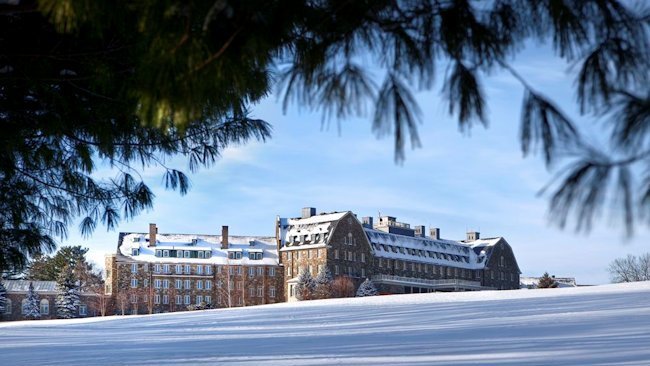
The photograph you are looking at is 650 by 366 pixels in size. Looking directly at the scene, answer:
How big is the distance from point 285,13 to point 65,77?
3.11 meters

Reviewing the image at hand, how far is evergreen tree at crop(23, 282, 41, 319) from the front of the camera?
7031cm

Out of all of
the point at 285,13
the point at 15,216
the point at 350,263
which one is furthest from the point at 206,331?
the point at 350,263

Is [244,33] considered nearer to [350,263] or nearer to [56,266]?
[350,263]

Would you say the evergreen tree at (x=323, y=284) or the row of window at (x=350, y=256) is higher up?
the row of window at (x=350, y=256)

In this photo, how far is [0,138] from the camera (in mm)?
6797

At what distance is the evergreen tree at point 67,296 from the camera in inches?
2724

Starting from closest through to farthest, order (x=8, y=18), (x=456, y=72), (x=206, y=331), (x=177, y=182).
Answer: (x=456, y=72), (x=8, y=18), (x=177, y=182), (x=206, y=331)

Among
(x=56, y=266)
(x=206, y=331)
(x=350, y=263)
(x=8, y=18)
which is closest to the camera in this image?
(x=8, y=18)

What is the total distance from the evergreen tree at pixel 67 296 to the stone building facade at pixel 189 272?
12.6ft

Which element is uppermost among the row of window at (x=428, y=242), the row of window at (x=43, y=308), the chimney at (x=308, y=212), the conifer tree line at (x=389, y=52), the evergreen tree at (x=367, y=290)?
the chimney at (x=308, y=212)

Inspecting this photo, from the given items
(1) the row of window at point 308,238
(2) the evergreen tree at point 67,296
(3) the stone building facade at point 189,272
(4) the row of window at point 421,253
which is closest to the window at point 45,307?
(2) the evergreen tree at point 67,296

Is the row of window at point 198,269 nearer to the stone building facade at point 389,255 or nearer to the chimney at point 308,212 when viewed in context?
the stone building facade at point 389,255

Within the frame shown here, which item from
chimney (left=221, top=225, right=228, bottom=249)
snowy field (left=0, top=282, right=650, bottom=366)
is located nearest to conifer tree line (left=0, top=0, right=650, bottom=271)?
snowy field (left=0, top=282, right=650, bottom=366)

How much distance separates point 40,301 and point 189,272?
1474cm
